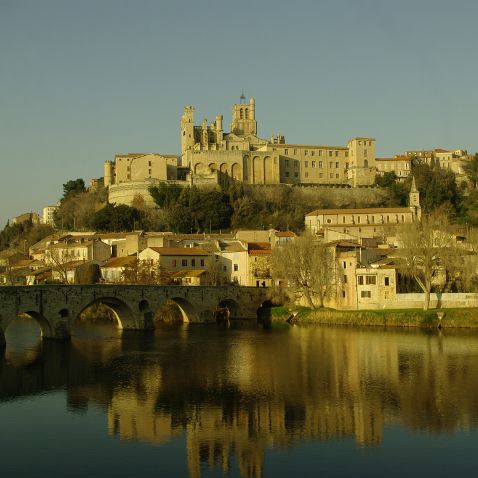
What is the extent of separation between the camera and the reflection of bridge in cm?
4325

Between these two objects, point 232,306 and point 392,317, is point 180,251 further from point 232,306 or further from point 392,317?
point 392,317

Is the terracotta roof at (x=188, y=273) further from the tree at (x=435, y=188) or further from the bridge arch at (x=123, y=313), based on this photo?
the tree at (x=435, y=188)

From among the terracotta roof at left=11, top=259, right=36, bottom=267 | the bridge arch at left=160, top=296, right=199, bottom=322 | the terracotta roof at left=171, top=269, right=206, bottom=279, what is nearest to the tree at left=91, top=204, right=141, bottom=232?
the terracotta roof at left=11, top=259, right=36, bottom=267

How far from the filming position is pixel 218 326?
55.1m

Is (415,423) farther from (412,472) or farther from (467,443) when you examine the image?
(412,472)

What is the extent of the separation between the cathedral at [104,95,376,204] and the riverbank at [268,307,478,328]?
40949mm

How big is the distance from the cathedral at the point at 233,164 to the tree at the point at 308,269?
122 feet

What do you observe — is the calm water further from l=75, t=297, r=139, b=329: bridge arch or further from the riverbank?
l=75, t=297, r=139, b=329: bridge arch

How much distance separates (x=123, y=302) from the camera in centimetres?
5009

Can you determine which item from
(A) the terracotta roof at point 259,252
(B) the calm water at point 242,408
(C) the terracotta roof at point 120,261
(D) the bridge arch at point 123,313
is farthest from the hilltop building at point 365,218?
(B) the calm water at point 242,408

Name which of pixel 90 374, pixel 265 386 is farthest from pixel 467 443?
pixel 90 374

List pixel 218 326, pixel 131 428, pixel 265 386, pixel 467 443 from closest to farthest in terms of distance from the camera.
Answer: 1. pixel 467 443
2. pixel 131 428
3. pixel 265 386
4. pixel 218 326

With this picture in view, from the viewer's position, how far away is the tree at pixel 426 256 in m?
52.0

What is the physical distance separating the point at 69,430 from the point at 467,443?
1288cm
